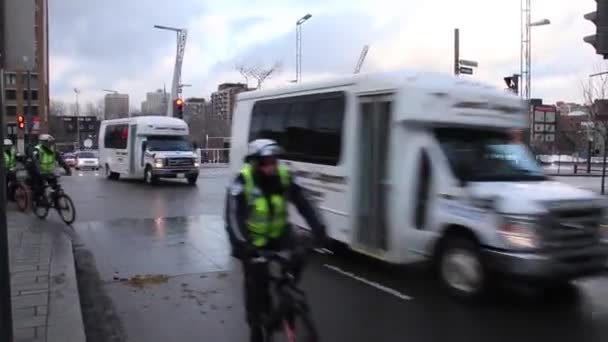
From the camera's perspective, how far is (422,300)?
6.98 meters

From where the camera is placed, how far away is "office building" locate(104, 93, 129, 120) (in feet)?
383

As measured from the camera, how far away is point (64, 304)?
6.40m

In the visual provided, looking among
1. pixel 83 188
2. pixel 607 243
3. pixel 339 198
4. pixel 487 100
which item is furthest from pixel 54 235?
pixel 83 188

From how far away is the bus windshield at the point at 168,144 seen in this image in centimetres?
2595

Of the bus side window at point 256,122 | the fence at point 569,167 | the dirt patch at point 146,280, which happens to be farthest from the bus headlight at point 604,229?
the fence at point 569,167

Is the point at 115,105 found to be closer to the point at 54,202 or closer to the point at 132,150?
the point at 132,150

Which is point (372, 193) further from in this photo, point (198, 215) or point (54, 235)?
point (198, 215)

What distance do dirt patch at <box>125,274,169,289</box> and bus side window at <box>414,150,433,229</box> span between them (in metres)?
3.27

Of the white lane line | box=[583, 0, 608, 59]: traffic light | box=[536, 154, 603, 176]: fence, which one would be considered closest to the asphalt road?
the white lane line

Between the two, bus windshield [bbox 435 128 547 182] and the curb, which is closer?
the curb

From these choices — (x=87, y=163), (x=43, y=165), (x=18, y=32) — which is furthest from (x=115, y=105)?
(x=18, y=32)

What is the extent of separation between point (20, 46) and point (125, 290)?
3.85 m

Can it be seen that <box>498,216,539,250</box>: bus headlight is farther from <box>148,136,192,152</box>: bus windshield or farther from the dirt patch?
<box>148,136,192,152</box>: bus windshield

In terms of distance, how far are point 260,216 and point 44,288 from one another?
12.3ft
